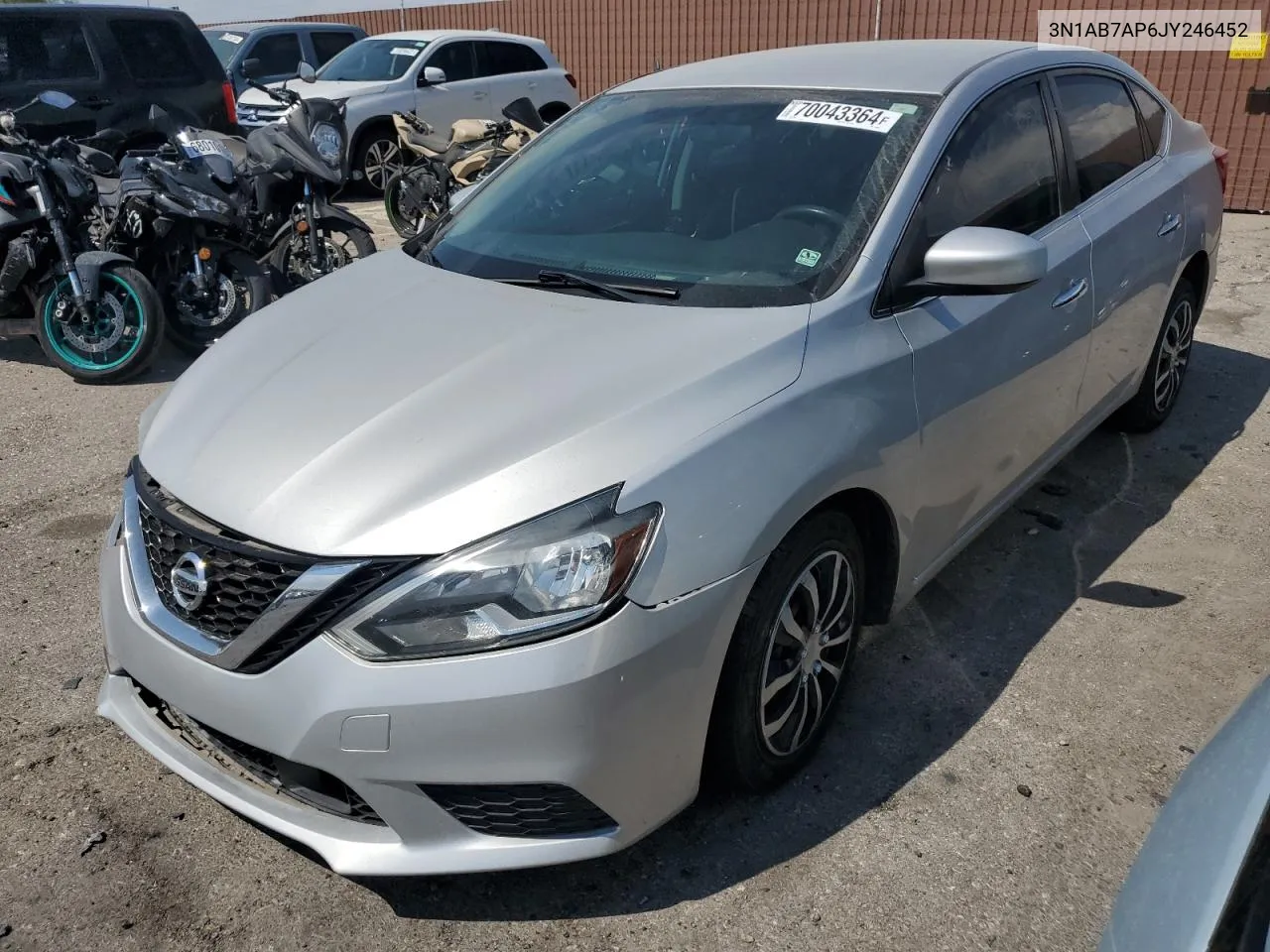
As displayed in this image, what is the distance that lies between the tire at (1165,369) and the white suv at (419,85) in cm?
864

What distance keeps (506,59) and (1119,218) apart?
33.7ft

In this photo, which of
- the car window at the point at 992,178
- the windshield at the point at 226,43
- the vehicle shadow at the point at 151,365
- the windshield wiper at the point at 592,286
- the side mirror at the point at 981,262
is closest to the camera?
the side mirror at the point at 981,262

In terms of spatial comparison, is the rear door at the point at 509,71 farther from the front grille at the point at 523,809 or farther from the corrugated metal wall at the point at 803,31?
the front grille at the point at 523,809

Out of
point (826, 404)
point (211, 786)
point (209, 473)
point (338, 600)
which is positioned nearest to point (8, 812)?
point (211, 786)

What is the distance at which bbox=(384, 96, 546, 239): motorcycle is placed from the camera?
933 centimetres

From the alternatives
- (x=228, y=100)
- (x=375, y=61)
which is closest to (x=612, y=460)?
(x=228, y=100)

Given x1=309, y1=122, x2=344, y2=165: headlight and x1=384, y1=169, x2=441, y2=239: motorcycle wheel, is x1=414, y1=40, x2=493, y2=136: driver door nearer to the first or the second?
x1=384, y1=169, x2=441, y2=239: motorcycle wheel

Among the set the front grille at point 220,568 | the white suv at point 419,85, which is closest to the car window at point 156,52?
the white suv at point 419,85

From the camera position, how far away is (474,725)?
198 cm

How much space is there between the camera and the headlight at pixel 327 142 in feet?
22.1

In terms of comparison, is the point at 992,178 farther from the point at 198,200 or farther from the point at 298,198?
the point at 298,198

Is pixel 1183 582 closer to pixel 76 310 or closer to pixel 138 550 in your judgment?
pixel 138 550

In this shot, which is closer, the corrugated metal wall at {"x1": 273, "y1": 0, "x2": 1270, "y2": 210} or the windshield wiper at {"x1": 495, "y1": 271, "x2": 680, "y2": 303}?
the windshield wiper at {"x1": 495, "y1": 271, "x2": 680, "y2": 303}

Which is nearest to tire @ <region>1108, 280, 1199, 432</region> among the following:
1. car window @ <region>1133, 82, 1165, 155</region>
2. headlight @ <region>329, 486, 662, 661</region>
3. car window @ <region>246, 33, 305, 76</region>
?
car window @ <region>1133, 82, 1165, 155</region>
